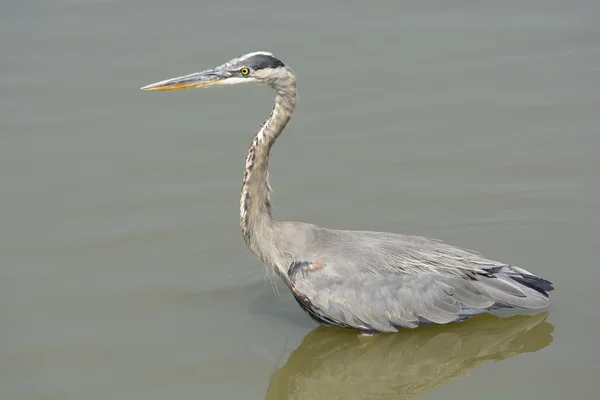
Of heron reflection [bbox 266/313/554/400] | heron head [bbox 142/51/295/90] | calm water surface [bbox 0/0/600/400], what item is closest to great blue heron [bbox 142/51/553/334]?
heron head [bbox 142/51/295/90]

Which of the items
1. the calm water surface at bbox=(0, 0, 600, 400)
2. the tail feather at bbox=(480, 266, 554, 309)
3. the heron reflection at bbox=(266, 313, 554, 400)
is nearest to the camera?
the heron reflection at bbox=(266, 313, 554, 400)

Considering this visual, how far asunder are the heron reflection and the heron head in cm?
214

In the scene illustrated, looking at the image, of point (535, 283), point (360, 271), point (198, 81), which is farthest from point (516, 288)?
point (198, 81)

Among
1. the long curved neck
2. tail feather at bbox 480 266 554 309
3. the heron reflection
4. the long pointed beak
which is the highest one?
the long pointed beak

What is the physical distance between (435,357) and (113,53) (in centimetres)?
627

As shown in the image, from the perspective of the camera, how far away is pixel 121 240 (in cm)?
853

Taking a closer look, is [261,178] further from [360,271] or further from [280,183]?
[280,183]

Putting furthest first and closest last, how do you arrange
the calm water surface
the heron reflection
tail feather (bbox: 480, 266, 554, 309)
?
1. tail feather (bbox: 480, 266, 554, 309)
2. the calm water surface
3. the heron reflection

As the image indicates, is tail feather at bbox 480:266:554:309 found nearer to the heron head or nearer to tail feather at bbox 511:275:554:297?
tail feather at bbox 511:275:554:297

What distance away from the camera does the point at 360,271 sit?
7.24m

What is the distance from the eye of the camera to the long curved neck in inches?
287

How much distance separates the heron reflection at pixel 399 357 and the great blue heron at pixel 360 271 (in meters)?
0.18

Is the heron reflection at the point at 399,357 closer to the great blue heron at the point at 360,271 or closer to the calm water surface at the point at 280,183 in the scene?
the calm water surface at the point at 280,183

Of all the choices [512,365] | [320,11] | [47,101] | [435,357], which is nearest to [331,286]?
[435,357]
